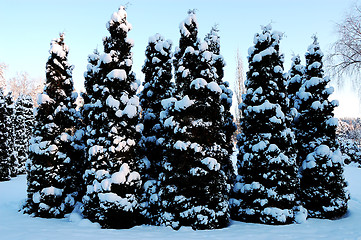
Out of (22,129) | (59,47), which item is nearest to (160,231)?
(59,47)

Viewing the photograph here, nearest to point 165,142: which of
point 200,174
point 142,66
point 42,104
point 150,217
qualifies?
point 200,174

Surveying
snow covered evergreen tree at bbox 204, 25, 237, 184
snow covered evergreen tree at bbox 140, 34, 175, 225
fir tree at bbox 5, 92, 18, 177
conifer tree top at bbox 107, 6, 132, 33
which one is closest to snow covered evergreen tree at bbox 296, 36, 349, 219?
snow covered evergreen tree at bbox 204, 25, 237, 184

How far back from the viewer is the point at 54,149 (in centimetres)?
1186

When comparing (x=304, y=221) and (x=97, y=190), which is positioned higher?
(x=97, y=190)

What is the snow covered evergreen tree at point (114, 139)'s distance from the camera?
9.96 m

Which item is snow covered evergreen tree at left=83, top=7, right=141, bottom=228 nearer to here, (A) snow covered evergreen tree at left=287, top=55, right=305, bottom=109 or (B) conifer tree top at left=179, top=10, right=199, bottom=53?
(B) conifer tree top at left=179, top=10, right=199, bottom=53

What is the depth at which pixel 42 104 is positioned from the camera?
1218cm

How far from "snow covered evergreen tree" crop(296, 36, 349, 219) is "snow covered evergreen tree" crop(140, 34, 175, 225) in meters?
6.80

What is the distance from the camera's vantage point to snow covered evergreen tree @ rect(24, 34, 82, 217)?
11.7m

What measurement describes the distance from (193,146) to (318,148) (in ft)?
20.8

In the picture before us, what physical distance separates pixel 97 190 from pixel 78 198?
311 cm

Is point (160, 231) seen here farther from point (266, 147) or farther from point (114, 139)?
point (266, 147)

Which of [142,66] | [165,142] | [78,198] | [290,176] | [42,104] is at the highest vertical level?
[142,66]

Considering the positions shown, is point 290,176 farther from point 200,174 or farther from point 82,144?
point 82,144
